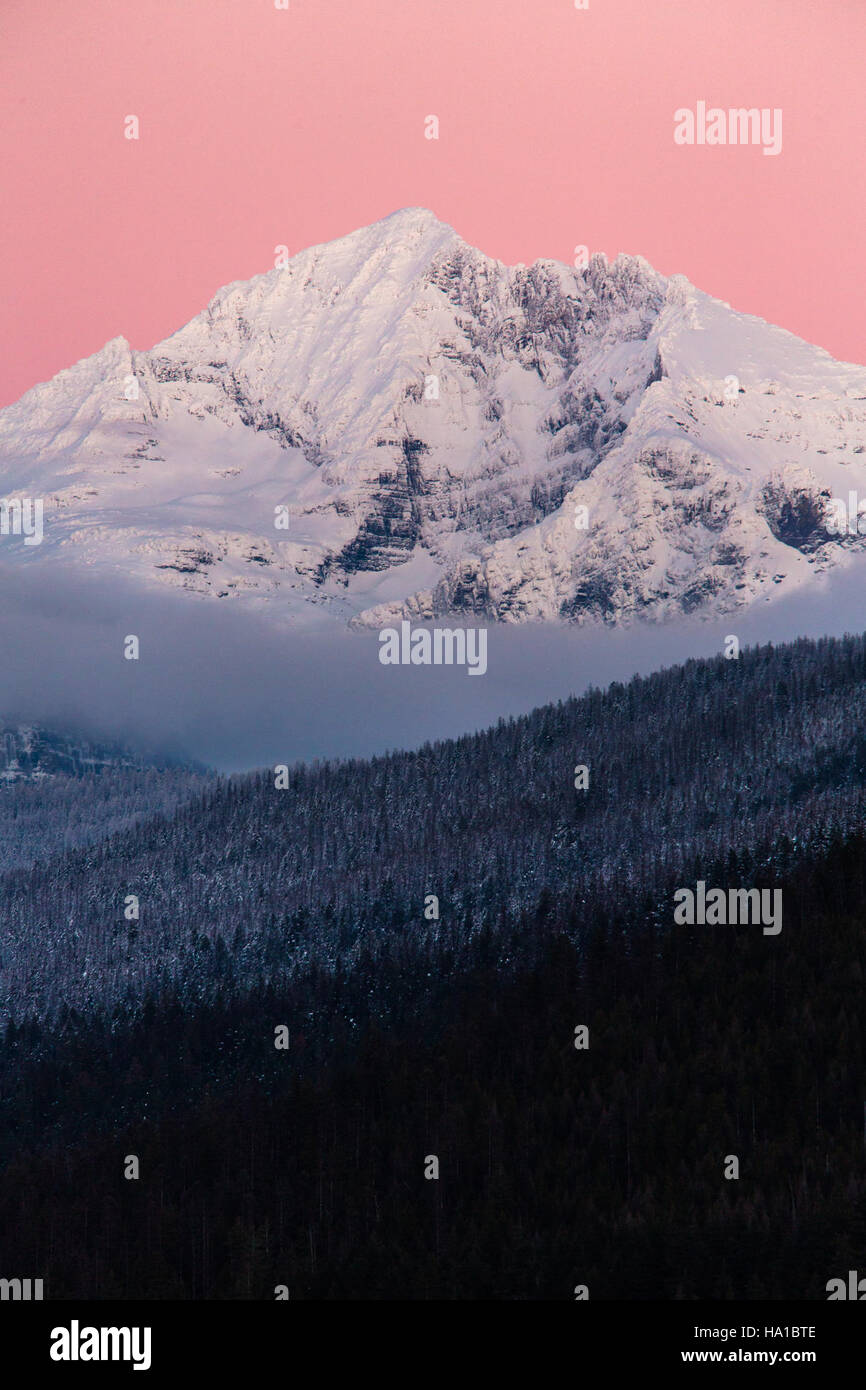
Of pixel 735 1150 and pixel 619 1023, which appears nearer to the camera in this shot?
pixel 735 1150

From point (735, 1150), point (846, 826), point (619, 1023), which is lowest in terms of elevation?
point (735, 1150)

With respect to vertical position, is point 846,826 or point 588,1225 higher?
point 846,826
